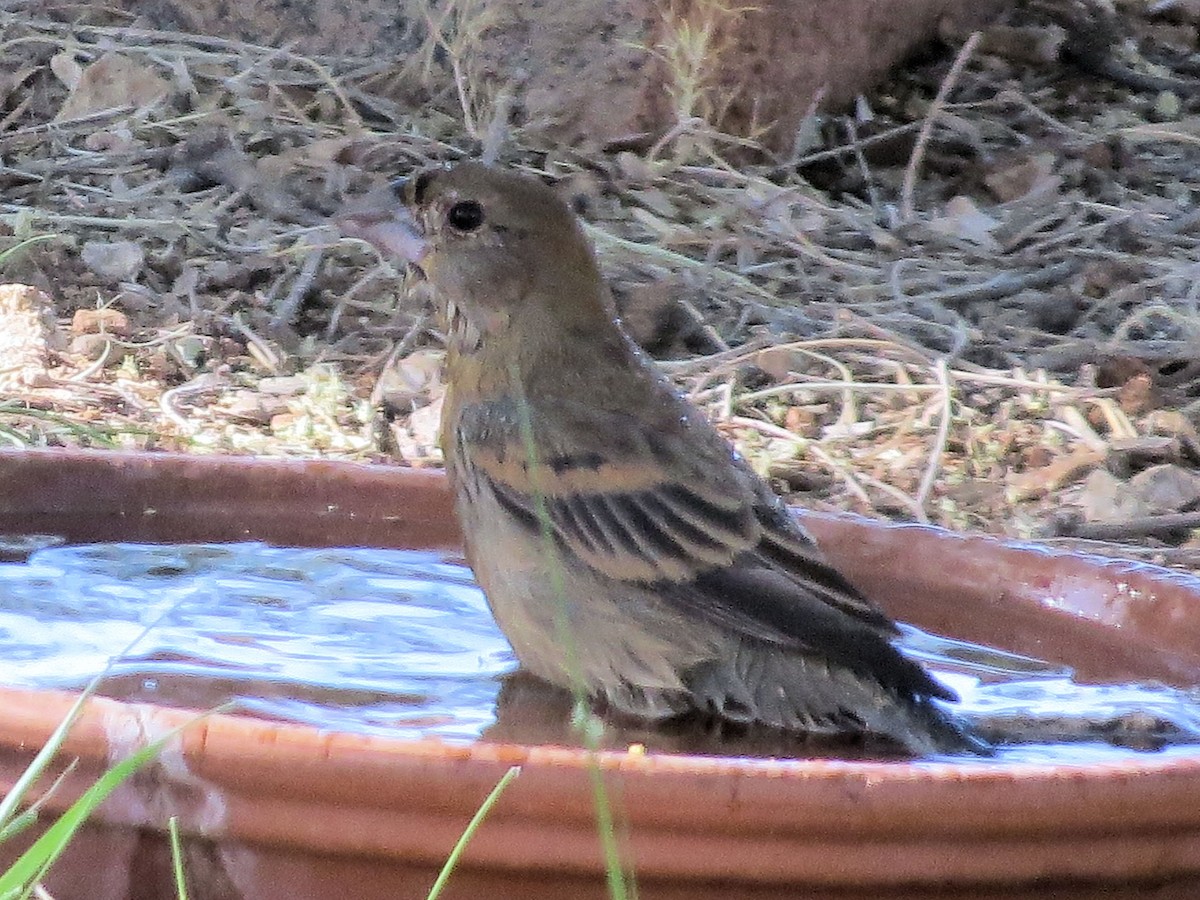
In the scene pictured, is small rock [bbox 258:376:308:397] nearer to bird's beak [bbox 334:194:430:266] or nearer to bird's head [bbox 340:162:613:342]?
bird's beak [bbox 334:194:430:266]

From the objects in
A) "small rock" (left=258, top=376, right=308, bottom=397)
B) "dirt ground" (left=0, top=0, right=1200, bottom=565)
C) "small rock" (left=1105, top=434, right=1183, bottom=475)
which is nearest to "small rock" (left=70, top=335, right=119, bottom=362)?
"dirt ground" (left=0, top=0, right=1200, bottom=565)

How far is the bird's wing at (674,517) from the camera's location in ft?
7.47

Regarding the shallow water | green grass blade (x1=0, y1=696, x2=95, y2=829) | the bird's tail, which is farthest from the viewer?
the shallow water

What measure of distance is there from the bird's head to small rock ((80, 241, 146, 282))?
2345mm

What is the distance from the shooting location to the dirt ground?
13.6 feet

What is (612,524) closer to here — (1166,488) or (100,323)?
(1166,488)

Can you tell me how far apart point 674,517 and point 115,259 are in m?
3.11

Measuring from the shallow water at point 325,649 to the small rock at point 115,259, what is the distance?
7.15 ft

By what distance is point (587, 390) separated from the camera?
273cm

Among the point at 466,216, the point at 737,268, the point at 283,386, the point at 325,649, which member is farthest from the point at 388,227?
the point at 737,268

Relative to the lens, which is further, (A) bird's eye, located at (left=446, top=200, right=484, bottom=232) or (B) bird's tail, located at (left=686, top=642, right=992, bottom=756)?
(A) bird's eye, located at (left=446, top=200, right=484, bottom=232)

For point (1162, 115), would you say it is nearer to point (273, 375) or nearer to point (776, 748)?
point (273, 375)

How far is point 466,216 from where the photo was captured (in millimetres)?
2930

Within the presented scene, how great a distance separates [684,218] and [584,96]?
62 cm
